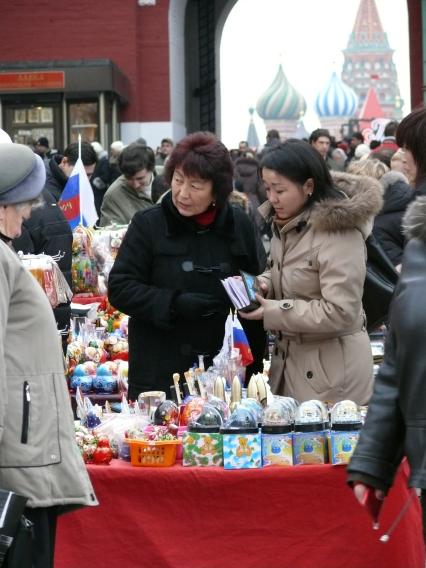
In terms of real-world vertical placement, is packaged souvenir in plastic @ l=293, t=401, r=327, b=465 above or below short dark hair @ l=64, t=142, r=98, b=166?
below

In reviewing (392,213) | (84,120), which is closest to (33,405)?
(392,213)

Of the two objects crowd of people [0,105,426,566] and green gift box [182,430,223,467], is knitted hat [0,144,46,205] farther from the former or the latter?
green gift box [182,430,223,467]

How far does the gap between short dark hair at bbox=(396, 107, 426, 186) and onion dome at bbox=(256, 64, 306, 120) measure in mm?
110427

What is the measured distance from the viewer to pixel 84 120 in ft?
80.3

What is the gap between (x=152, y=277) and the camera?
18.8 ft

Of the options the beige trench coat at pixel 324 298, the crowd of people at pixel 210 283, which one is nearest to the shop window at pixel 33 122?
the crowd of people at pixel 210 283

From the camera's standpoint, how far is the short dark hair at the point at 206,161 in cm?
554

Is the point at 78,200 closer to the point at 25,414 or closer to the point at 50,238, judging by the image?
the point at 50,238

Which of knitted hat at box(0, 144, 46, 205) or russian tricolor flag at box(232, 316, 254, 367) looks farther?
russian tricolor flag at box(232, 316, 254, 367)

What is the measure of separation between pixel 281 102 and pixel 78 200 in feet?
346

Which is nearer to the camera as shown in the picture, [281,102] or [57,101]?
[57,101]

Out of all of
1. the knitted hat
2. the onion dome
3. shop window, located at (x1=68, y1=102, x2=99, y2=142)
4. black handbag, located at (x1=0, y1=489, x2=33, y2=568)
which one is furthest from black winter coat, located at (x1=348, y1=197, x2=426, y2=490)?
the onion dome

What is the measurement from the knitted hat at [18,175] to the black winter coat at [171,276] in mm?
1549

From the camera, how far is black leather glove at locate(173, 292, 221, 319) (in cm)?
555
